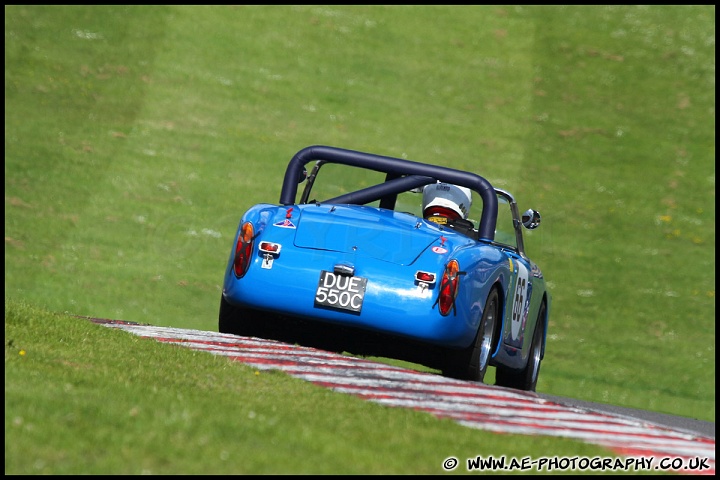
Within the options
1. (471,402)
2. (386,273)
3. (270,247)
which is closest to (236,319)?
(270,247)

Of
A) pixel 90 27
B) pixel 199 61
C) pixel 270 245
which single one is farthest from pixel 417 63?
pixel 270 245

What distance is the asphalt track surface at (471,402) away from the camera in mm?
6395

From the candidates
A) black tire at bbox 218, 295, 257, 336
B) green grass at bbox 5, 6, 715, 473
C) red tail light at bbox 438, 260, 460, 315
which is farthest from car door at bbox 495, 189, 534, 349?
black tire at bbox 218, 295, 257, 336

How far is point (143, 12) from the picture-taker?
2984 cm

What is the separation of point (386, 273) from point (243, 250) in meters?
1.15

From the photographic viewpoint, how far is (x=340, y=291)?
29.3 feet

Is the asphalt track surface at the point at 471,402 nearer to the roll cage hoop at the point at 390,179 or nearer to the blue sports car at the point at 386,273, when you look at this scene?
the blue sports car at the point at 386,273

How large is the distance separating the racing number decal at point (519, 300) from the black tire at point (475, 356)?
2.30ft

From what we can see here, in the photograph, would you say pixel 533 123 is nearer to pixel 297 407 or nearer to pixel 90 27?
pixel 90 27

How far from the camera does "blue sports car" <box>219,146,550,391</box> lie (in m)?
8.83

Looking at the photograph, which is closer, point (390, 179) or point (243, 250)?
point (243, 250)

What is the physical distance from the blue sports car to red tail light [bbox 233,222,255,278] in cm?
1

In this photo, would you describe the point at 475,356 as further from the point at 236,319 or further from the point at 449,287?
the point at 236,319

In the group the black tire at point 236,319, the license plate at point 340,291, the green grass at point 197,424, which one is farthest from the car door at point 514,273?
the green grass at point 197,424
